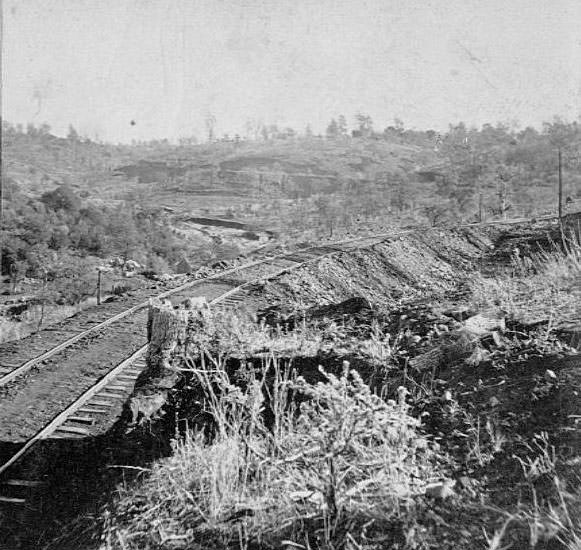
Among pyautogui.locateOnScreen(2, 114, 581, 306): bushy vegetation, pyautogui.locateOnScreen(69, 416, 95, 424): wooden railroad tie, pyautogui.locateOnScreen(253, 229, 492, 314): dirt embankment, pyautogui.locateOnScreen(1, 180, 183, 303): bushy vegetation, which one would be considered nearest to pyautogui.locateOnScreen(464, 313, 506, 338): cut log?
pyautogui.locateOnScreen(69, 416, 95, 424): wooden railroad tie

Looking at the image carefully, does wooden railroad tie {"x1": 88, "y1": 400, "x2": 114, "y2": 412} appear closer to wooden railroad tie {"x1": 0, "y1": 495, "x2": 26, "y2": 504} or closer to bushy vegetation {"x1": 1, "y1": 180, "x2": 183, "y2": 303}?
wooden railroad tie {"x1": 0, "y1": 495, "x2": 26, "y2": 504}

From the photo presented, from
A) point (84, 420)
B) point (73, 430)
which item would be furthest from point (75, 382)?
point (73, 430)

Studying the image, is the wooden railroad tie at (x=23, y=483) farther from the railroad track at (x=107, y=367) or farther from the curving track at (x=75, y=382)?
the curving track at (x=75, y=382)

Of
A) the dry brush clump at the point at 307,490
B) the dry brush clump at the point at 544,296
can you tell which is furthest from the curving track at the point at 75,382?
the dry brush clump at the point at 544,296

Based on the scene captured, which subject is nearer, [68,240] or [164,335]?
[164,335]

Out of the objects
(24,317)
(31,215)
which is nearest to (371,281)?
(24,317)

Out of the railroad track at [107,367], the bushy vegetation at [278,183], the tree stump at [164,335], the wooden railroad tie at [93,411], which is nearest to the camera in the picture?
the tree stump at [164,335]

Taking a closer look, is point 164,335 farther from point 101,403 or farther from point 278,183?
point 278,183
